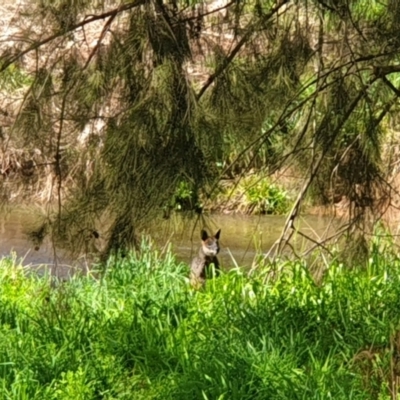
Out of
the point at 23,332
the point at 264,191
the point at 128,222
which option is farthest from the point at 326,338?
the point at 264,191

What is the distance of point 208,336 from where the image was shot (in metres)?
3.82

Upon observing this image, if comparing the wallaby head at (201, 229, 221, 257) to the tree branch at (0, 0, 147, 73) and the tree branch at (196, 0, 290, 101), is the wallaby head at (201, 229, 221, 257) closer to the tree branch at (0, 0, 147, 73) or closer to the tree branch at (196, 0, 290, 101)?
the tree branch at (196, 0, 290, 101)

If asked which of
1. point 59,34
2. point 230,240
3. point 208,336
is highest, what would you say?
point 59,34

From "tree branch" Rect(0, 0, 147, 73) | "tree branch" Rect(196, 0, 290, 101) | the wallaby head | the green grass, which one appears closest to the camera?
the green grass

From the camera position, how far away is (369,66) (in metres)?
3.92

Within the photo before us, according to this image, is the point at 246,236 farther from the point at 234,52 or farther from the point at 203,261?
the point at 234,52

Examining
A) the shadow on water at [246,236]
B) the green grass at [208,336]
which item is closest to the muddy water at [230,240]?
the shadow on water at [246,236]

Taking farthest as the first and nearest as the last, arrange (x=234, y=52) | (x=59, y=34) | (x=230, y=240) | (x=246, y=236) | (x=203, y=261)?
(x=246, y=236)
(x=230, y=240)
(x=203, y=261)
(x=234, y=52)
(x=59, y=34)

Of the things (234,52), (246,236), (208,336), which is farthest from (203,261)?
(246,236)

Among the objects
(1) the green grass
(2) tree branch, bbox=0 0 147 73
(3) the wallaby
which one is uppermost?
(2) tree branch, bbox=0 0 147 73

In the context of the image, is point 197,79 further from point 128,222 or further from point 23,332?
point 23,332

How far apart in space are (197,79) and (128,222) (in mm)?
602

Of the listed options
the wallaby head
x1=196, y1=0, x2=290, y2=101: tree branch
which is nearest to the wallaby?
the wallaby head

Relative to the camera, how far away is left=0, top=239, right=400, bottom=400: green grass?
10.8 ft
